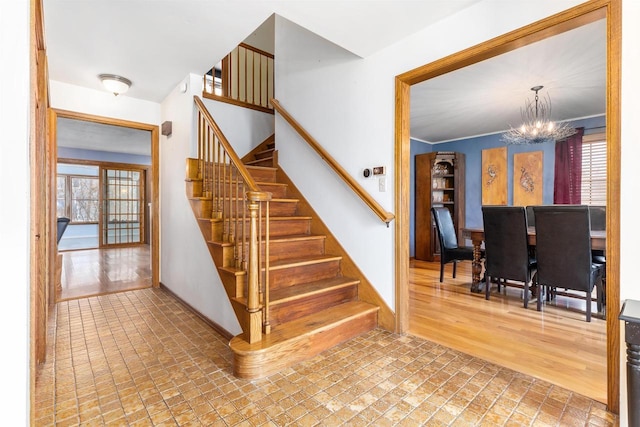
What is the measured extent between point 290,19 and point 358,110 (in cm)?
96

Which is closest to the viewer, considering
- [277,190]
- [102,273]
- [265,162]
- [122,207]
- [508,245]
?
[508,245]

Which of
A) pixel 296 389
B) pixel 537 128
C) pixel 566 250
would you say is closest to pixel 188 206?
pixel 296 389

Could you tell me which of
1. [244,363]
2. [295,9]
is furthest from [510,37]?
[244,363]

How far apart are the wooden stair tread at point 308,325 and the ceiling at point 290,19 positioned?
2181 millimetres

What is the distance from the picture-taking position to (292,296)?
232 centimetres

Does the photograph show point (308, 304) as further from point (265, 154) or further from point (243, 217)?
point (265, 154)

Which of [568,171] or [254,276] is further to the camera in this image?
[568,171]

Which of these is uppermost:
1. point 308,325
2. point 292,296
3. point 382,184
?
point 382,184

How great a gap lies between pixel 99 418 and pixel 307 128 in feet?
9.45

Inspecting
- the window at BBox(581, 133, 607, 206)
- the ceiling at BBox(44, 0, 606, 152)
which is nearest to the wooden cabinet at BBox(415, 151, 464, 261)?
the ceiling at BBox(44, 0, 606, 152)

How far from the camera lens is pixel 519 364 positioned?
205cm

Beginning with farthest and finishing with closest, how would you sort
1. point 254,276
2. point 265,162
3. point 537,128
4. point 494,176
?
point 494,176 → point 265,162 → point 537,128 → point 254,276

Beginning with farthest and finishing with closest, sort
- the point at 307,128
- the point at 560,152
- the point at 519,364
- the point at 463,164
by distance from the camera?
the point at 463,164
the point at 560,152
the point at 307,128
the point at 519,364

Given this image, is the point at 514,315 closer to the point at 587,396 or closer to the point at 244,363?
the point at 587,396
